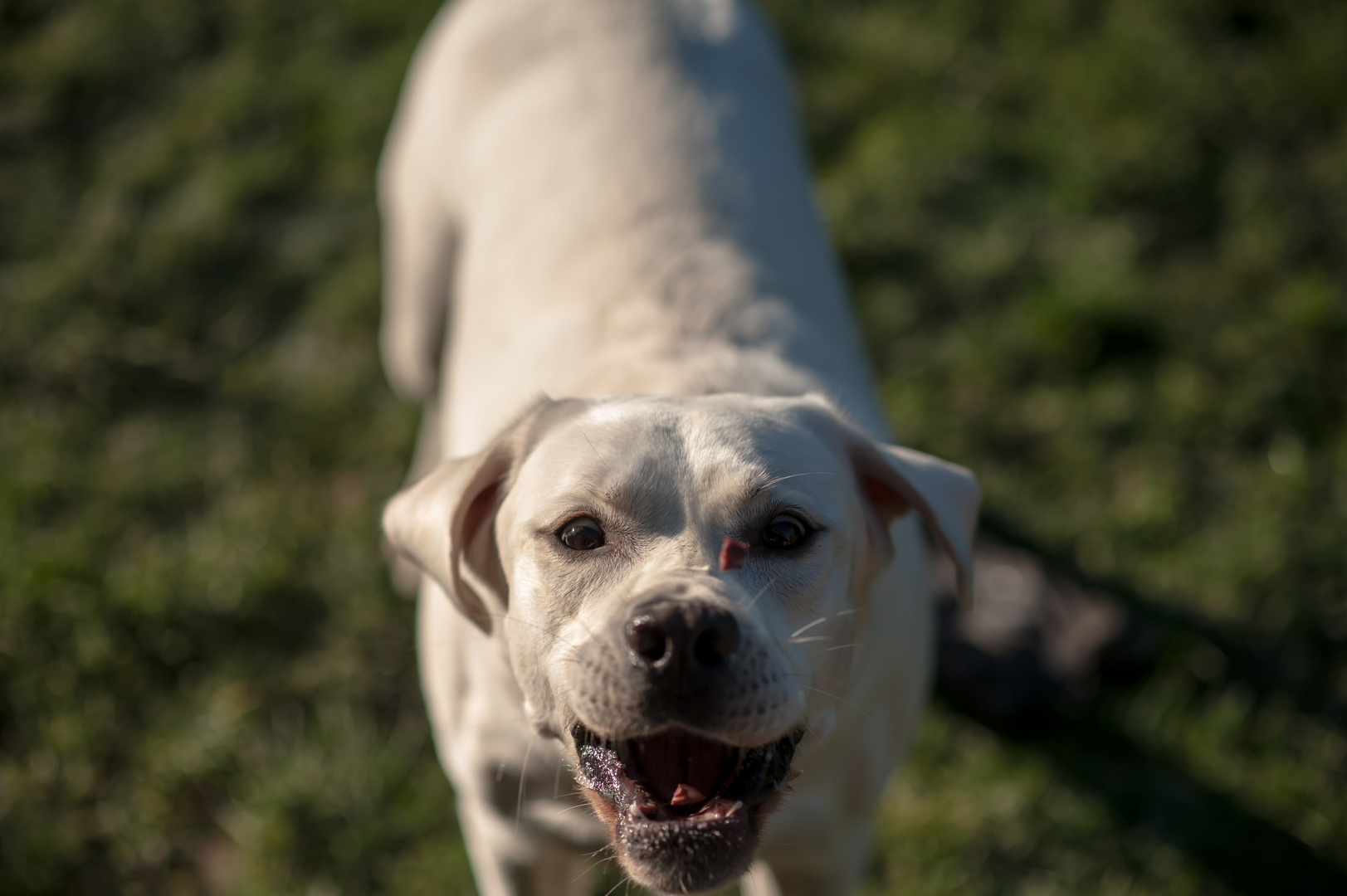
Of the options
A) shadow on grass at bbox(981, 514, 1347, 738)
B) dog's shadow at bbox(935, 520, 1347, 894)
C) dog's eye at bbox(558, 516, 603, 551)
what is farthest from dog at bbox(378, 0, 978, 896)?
shadow on grass at bbox(981, 514, 1347, 738)

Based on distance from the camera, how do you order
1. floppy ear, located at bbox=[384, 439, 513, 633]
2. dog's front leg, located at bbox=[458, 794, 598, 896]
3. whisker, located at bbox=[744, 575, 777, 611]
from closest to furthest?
whisker, located at bbox=[744, 575, 777, 611] → floppy ear, located at bbox=[384, 439, 513, 633] → dog's front leg, located at bbox=[458, 794, 598, 896]

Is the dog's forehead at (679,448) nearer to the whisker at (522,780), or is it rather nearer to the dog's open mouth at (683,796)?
the dog's open mouth at (683,796)

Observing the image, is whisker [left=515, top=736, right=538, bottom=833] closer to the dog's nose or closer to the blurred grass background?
the dog's nose

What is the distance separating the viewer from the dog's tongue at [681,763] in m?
1.94

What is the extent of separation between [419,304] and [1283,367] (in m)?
3.33

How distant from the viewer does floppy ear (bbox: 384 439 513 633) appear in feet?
6.91

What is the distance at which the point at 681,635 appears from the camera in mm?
1729

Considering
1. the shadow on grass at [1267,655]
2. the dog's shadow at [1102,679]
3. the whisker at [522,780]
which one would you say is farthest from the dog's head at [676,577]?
the shadow on grass at [1267,655]

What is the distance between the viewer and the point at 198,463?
4168 millimetres

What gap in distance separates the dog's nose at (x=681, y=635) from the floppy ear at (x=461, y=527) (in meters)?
0.51

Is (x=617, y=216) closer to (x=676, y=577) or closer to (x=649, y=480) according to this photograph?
(x=649, y=480)

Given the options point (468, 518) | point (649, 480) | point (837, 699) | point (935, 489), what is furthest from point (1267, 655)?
point (468, 518)

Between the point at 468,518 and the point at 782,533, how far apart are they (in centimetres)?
69

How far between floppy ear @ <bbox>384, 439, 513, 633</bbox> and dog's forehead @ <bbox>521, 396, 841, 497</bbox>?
110 mm
